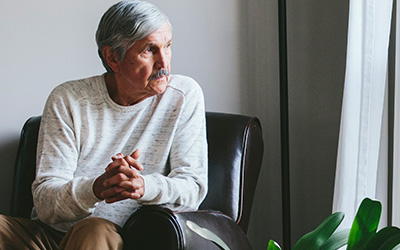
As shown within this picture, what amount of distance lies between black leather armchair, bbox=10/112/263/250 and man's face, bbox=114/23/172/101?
303 mm

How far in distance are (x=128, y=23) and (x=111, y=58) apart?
0.15 meters

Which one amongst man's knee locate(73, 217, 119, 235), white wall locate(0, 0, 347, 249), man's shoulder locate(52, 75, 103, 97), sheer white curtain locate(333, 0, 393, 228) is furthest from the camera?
white wall locate(0, 0, 347, 249)

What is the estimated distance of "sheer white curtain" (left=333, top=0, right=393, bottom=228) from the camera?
68.7 inches

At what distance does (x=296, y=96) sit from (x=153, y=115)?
801 millimetres

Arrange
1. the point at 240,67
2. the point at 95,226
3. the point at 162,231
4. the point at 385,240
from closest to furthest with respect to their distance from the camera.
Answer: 1. the point at 385,240
2. the point at 162,231
3. the point at 95,226
4. the point at 240,67

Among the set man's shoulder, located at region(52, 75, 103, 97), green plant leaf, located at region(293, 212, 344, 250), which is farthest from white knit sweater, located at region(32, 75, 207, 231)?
green plant leaf, located at region(293, 212, 344, 250)

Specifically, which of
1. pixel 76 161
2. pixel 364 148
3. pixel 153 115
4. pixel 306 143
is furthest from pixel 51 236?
pixel 306 143

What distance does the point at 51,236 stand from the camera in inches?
68.7

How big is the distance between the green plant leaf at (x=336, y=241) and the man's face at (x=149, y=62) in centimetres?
96

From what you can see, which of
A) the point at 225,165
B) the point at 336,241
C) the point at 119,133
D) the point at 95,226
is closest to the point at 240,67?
the point at 225,165

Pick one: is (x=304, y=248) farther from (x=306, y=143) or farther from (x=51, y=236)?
(x=306, y=143)

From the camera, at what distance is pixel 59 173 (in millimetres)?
1763

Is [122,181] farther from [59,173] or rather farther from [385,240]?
[385,240]

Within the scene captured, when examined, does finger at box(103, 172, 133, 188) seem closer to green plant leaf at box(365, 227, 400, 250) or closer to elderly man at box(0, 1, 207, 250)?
elderly man at box(0, 1, 207, 250)
